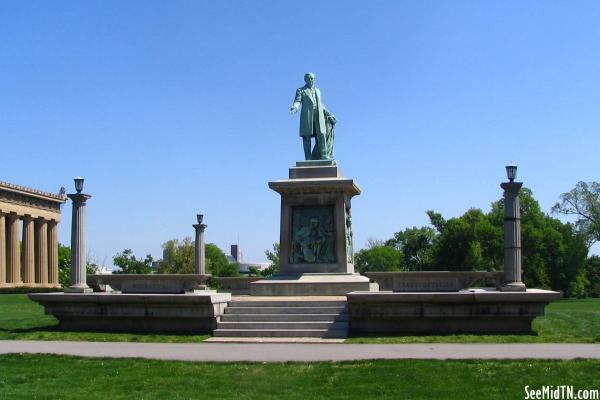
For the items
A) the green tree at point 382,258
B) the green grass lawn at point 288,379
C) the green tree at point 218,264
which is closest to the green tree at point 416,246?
the green tree at point 382,258

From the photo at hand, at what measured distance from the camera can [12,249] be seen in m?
92.9

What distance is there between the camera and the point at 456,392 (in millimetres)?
12312

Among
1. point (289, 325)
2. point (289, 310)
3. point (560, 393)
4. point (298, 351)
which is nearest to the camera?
point (560, 393)

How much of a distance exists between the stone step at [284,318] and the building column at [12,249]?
75553mm

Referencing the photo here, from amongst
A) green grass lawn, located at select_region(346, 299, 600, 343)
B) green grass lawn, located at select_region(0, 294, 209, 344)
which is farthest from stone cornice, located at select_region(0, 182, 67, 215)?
green grass lawn, located at select_region(346, 299, 600, 343)

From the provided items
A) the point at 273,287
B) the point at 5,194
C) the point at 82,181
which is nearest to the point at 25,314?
the point at 82,181

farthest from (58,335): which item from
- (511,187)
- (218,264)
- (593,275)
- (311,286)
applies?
(218,264)

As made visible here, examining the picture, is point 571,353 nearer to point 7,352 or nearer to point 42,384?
point 42,384

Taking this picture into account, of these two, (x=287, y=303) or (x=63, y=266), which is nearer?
(x=287, y=303)

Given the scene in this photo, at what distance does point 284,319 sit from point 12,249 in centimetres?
7818

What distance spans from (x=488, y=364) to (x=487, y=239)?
61.0 m

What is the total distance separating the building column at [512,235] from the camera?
22.7 m

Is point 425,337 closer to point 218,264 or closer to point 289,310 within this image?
point 289,310

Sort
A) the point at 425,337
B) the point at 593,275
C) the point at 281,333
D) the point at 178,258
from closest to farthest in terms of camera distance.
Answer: the point at 425,337 → the point at 281,333 → the point at 178,258 → the point at 593,275
